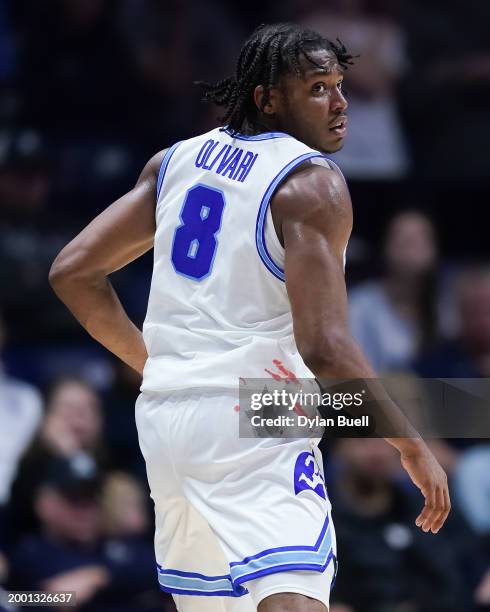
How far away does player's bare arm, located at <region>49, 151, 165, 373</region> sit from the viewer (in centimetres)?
389

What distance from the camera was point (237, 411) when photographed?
3410 millimetres

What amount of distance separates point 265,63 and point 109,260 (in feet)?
2.63

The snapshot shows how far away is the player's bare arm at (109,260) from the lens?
3889mm

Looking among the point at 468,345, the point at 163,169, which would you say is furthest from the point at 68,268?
the point at 468,345

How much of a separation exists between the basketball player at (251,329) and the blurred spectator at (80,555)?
2.26 m

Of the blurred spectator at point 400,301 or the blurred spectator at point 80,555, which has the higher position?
the blurred spectator at point 400,301

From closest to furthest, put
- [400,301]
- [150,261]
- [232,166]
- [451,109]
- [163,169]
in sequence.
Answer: [232,166] → [163,169] → [400,301] → [150,261] → [451,109]

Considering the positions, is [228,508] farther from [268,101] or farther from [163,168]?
[268,101]

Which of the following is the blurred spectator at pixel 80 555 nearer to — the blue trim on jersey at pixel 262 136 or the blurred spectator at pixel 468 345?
the blurred spectator at pixel 468 345

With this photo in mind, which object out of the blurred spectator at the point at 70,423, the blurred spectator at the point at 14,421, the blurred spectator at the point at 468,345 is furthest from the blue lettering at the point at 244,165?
the blurred spectator at the point at 468,345

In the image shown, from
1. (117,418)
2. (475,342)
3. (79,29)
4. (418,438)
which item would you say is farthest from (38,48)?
(418,438)

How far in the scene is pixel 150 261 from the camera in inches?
316

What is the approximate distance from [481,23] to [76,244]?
5.33 m

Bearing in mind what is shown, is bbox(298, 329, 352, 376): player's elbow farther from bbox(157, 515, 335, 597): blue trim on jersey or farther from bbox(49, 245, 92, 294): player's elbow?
bbox(49, 245, 92, 294): player's elbow
